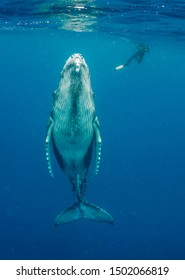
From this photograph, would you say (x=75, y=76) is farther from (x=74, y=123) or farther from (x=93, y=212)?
(x=93, y=212)

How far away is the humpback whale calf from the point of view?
9.91 metres

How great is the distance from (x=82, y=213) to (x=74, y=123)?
5233 mm

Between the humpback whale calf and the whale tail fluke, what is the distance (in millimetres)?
1053

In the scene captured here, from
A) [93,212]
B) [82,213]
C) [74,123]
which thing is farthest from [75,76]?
[82,213]

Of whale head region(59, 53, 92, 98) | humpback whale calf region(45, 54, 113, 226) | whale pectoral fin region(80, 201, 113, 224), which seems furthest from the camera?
whale pectoral fin region(80, 201, 113, 224)

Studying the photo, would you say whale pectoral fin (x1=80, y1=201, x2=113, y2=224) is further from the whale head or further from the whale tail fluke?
the whale head

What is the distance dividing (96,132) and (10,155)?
136 feet

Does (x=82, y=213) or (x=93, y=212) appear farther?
(x=82, y=213)

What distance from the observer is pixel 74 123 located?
10633 mm

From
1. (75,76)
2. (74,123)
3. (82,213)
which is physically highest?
(75,76)

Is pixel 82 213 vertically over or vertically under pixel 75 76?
under

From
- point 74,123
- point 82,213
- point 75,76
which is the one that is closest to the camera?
point 75,76

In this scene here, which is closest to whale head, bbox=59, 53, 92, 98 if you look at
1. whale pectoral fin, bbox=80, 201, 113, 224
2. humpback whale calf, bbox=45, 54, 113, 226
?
humpback whale calf, bbox=45, 54, 113, 226

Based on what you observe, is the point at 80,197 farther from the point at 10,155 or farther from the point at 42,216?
the point at 10,155
